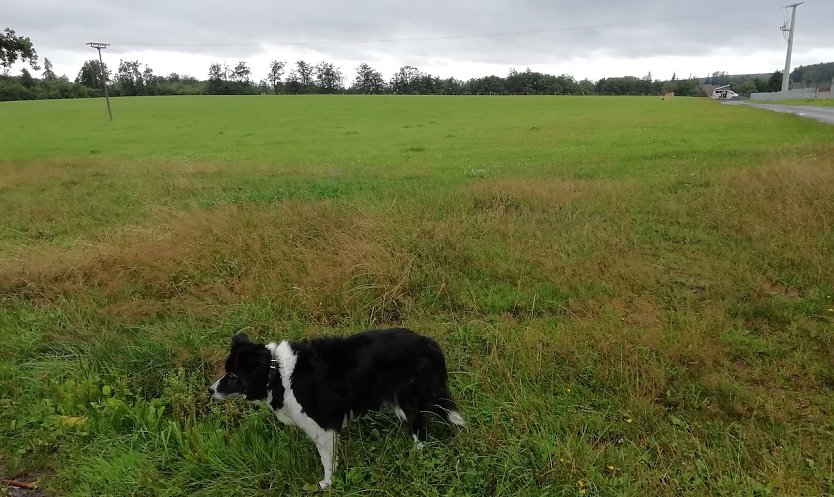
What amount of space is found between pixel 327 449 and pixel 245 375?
0.85 meters

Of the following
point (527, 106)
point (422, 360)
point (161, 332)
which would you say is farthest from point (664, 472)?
point (527, 106)

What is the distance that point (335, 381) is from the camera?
3836 millimetres

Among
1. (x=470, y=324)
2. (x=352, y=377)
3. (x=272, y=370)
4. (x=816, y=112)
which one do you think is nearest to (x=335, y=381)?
(x=352, y=377)

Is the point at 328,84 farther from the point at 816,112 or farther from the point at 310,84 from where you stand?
the point at 816,112

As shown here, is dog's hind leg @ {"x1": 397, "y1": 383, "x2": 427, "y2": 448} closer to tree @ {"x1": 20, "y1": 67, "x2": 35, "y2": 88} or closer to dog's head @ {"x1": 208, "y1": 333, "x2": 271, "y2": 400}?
dog's head @ {"x1": 208, "y1": 333, "x2": 271, "y2": 400}

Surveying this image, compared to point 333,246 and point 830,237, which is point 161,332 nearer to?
point 333,246

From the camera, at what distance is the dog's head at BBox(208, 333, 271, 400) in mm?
3756

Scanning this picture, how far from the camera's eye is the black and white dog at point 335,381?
12.4ft

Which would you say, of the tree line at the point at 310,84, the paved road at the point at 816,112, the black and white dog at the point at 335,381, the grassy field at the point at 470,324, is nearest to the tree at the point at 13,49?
the grassy field at the point at 470,324

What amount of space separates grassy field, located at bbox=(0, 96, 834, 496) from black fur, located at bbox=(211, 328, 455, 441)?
0.96ft

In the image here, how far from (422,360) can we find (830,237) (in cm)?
691

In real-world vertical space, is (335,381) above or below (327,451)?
above

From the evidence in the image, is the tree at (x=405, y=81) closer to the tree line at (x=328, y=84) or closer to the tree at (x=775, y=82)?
the tree line at (x=328, y=84)

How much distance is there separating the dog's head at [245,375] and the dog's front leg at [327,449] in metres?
0.58
